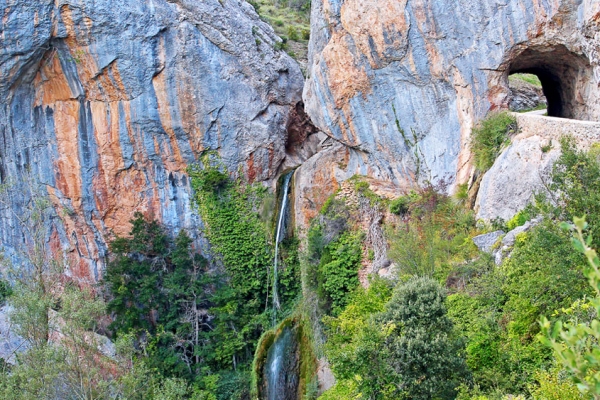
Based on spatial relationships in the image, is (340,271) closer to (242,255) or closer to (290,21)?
(242,255)

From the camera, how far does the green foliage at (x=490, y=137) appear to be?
13766mm

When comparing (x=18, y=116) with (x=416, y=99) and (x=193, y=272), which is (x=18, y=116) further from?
(x=416, y=99)

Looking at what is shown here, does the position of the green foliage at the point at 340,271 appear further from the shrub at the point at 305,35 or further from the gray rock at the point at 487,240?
the shrub at the point at 305,35

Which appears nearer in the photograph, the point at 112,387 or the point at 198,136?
the point at 112,387

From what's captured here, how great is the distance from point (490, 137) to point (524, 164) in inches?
73.6

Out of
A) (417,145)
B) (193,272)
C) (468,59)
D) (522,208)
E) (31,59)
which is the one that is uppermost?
(31,59)

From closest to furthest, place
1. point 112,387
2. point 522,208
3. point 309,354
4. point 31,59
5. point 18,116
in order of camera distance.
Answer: point 522,208, point 112,387, point 309,354, point 31,59, point 18,116

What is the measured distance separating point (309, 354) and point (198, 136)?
8.75 meters

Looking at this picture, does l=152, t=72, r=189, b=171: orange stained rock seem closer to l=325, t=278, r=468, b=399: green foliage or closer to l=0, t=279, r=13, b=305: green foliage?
l=0, t=279, r=13, b=305: green foliage

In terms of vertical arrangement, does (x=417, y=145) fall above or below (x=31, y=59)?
below

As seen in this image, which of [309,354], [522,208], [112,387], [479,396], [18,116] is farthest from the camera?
[18,116]

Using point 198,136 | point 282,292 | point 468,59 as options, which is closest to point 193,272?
point 282,292

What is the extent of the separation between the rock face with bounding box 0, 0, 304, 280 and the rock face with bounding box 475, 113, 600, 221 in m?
9.26

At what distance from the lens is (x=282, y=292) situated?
63.4 feet
